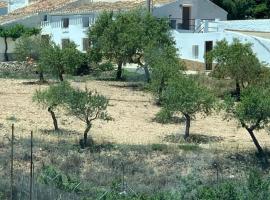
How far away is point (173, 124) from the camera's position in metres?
27.9

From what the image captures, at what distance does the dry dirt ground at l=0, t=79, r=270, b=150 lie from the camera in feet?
80.7

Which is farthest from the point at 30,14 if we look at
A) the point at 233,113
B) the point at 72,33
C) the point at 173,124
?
the point at 233,113

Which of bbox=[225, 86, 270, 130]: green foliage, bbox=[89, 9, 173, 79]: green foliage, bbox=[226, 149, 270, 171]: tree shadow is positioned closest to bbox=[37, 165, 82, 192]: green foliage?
bbox=[226, 149, 270, 171]: tree shadow

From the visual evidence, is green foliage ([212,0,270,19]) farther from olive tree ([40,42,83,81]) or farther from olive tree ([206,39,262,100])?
olive tree ([40,42,83,81])

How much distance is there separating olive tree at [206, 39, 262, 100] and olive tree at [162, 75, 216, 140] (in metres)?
9.12

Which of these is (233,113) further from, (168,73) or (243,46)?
(243,46)

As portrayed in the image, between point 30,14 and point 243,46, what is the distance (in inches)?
1036

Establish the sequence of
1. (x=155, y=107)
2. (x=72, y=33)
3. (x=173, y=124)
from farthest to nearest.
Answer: (x=72, y=33)
(x=155, y=107)
(x=173, y=124)

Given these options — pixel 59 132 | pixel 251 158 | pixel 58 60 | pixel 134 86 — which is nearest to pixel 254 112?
pixel 251 158

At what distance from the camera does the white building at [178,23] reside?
4675 cm

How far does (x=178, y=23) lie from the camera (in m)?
53.0

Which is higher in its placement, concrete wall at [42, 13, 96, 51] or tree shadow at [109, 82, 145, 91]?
concrete wall at [42, 13, 96, 51]

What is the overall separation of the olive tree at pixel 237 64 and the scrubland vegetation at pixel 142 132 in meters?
0.05

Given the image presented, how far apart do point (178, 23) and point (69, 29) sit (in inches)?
338
